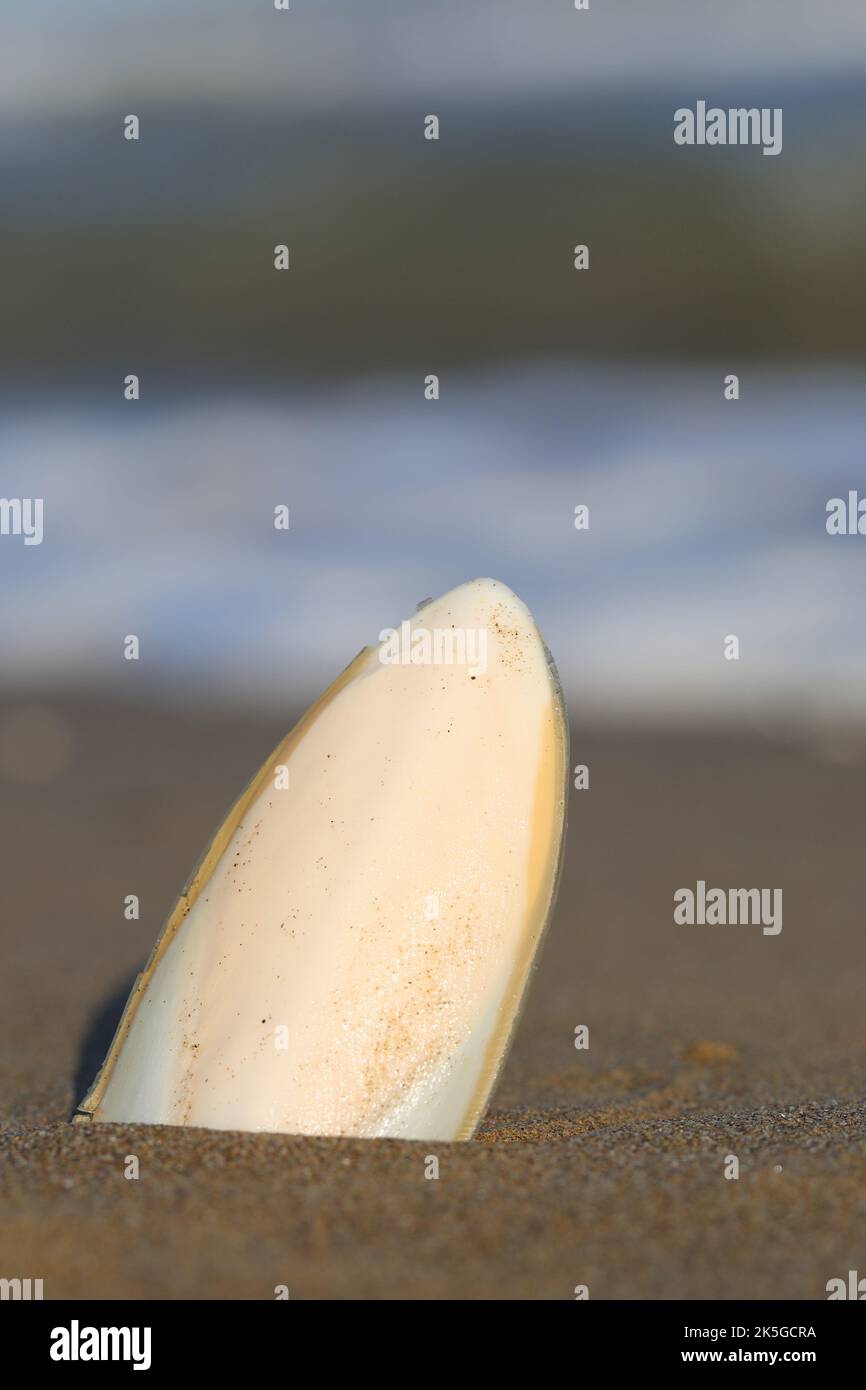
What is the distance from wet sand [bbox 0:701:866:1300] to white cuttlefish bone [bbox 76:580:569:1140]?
11 cm

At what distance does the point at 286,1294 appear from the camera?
1.52m

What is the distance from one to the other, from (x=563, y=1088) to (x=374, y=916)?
3.79 ft

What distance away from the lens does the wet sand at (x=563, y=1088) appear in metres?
1.59

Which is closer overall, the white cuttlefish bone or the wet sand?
the wet sand

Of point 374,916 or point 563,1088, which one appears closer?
point 374,916

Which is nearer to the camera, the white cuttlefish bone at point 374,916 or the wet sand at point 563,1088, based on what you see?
the wet sand at point 563,1088

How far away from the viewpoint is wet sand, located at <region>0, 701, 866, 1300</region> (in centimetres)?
159

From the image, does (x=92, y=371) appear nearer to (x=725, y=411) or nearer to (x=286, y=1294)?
(x=725, y=411)

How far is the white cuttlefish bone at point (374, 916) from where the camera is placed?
2.08 m

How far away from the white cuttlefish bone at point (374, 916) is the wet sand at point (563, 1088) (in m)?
0.11

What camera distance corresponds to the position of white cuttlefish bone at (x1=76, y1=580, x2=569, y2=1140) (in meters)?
2.08

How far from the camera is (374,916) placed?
83.8 inches

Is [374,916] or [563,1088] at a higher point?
[374,916]

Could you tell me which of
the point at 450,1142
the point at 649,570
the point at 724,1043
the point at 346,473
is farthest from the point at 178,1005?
the point at 346,473
